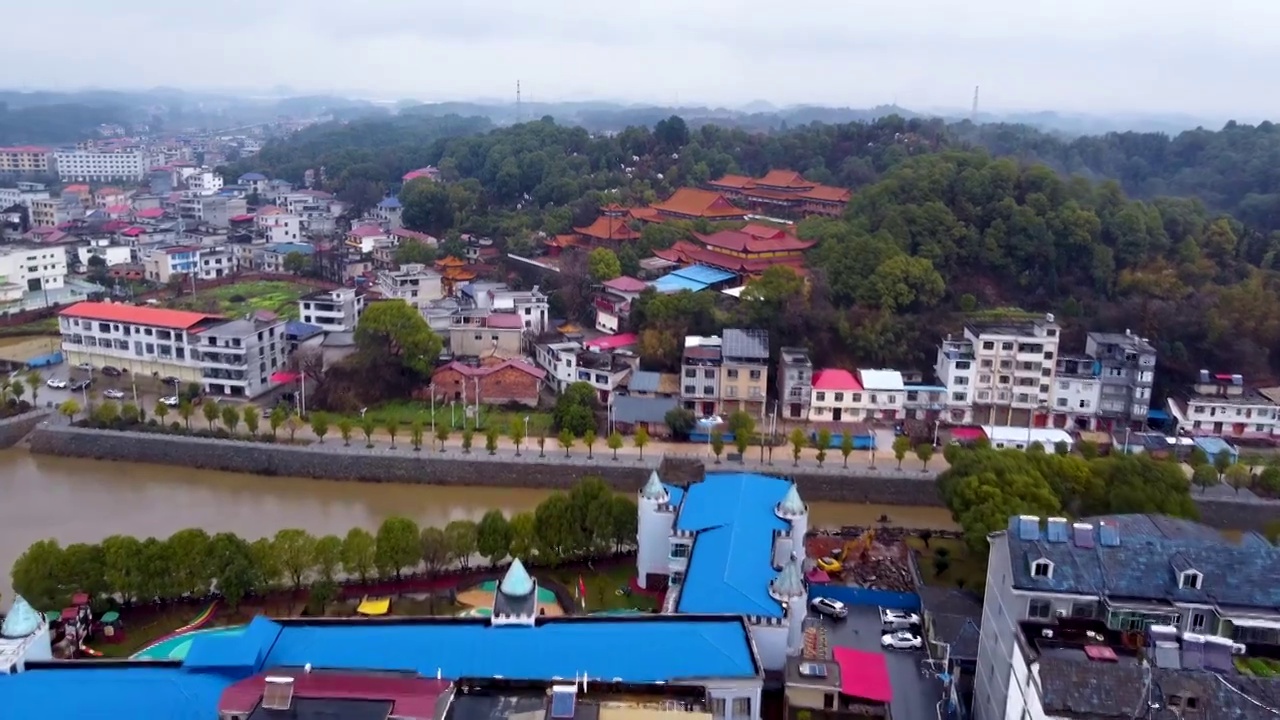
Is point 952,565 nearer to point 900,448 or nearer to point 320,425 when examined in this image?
point 900,448

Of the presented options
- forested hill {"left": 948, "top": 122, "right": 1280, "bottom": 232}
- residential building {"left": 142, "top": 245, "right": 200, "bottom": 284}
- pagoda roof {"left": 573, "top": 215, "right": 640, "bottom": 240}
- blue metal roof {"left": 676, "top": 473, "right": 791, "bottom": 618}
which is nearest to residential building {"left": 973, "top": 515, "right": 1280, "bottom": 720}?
blue metal roof {"left": 676, "top": 473, "right": 791, "bottom": 618}

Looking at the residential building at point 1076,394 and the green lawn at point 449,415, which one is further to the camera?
the residential building at point 1076,394

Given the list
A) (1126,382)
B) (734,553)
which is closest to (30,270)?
(734,553)

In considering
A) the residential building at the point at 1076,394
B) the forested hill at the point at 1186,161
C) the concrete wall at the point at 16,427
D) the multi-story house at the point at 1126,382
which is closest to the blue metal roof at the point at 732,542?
the residential building at the point at 1076,394

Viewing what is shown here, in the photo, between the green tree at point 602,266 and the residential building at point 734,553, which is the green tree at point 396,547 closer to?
the residential building at point 734,553

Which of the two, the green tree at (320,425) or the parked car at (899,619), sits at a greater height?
the green tree at (320,425)

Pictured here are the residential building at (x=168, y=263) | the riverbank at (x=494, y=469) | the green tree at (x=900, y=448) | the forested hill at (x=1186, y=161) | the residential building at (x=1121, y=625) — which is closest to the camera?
the residential building at (x=1121, y=625)

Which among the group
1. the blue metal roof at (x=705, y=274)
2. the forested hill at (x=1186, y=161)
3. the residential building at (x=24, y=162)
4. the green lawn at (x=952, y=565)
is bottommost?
the green lawn at (x=952, y=565)

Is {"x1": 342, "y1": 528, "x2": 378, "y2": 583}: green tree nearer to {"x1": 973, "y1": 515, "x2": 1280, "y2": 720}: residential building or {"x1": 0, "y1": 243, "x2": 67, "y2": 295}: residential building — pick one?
{"x1": 973, "y1": 515, "x2": 1280, "y2": 720}: residential building
